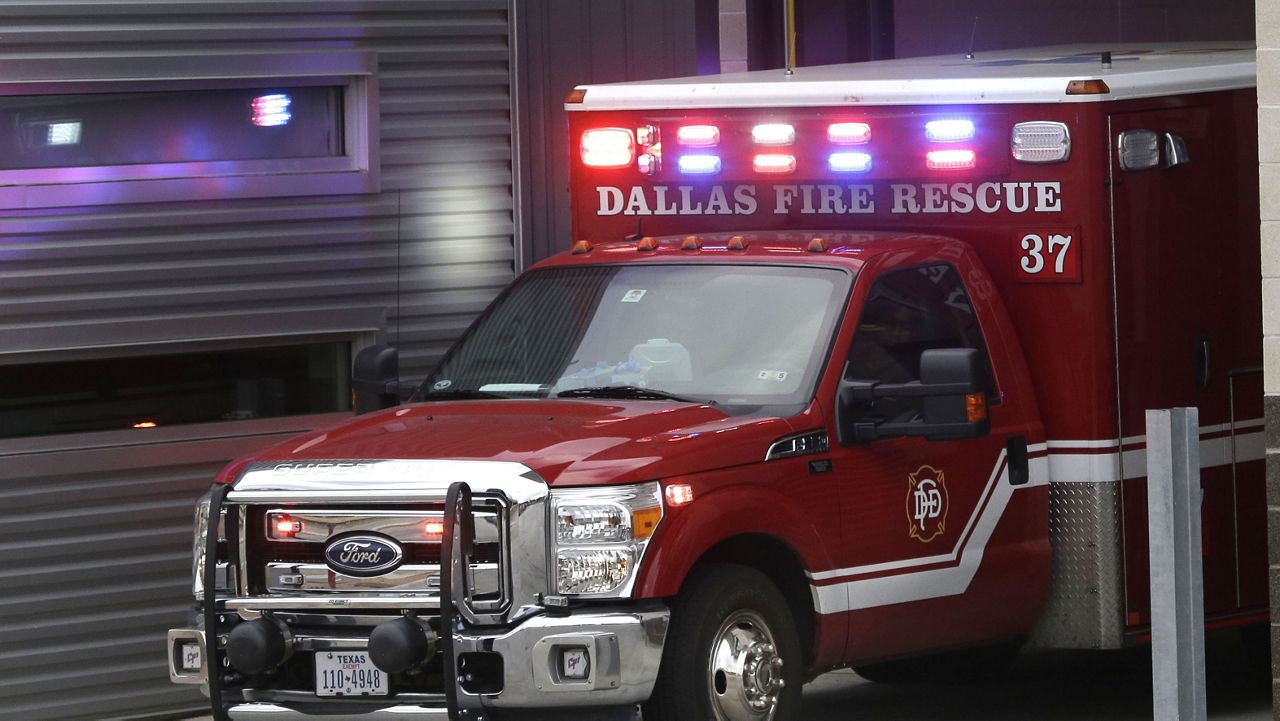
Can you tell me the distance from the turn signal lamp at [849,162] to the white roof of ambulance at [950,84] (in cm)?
22

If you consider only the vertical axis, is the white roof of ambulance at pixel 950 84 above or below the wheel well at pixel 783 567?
above

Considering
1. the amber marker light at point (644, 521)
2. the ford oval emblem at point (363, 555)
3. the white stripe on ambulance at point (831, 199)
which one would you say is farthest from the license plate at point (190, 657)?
the white stripe on ambulance at point (831, 199)

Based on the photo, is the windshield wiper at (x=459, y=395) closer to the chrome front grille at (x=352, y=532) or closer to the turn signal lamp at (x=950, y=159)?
the chrome front grille at (x=352, y=532)

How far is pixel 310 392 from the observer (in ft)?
37.6

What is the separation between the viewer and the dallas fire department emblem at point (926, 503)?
841cm

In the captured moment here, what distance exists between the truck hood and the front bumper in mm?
467

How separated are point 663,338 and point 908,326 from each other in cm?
98

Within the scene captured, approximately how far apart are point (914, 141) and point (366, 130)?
11.4ft

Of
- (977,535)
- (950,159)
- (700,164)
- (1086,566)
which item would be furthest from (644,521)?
(700,164)

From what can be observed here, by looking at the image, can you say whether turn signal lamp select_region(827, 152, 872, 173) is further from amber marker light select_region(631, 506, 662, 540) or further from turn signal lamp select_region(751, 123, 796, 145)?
amber marker light select_region(631, 506, 662, 540)

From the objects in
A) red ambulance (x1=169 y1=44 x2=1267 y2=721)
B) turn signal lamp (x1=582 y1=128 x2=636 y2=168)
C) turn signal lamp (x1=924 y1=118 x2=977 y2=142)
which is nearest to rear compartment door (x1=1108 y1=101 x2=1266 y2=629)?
red ambulance (x1=169 y1=44 x2=1267 y2=721)

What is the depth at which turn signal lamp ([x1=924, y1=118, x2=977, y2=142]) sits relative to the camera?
9.04 metres

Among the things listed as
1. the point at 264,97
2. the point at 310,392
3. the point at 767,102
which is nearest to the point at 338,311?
the point at 310,392

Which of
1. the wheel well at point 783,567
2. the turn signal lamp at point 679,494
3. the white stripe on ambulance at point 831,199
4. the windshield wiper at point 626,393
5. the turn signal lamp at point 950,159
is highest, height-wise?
the turn signal lamp at point 950,159
